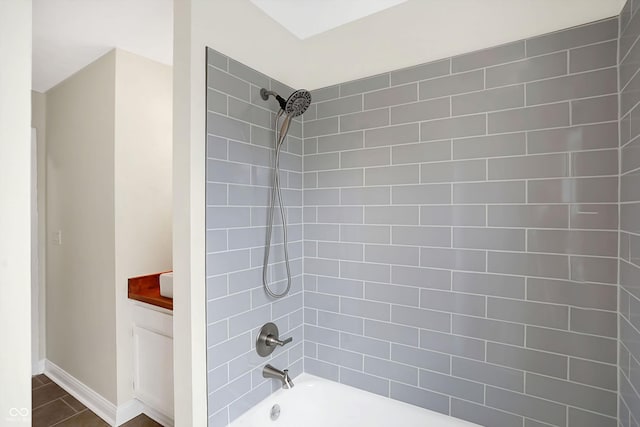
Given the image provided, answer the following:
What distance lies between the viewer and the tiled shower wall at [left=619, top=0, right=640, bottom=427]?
1.01m

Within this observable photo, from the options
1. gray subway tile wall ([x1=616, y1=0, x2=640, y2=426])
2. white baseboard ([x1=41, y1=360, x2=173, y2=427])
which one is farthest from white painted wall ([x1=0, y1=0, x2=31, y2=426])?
white baseboard ([x1=41, y1=360, x2=173, y2=427])

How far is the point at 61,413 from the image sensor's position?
7.42 feet

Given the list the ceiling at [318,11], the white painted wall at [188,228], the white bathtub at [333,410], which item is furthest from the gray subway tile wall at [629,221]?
the white painted wall at [188,228]

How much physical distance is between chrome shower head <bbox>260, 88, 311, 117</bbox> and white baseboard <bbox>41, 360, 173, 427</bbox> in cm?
211

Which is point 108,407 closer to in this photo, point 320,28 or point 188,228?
point 188,228

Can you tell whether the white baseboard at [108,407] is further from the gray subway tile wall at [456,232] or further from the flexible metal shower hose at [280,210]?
the flexible metal shower hose at [280,210]

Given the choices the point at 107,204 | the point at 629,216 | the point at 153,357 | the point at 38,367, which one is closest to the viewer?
the point at 629,216

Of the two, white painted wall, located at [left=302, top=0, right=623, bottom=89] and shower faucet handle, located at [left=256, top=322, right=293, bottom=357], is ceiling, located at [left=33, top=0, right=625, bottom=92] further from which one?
shower faucet handle, located at [left=256, top=322, right=293, bottom=357]

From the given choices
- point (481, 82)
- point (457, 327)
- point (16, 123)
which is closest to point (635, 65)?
point (481, 82)

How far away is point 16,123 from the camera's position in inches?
22.9

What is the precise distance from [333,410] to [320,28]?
2152 millimetres

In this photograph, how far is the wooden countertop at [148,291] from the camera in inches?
77.0

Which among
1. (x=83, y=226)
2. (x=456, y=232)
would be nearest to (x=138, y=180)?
(x=83, y=226)

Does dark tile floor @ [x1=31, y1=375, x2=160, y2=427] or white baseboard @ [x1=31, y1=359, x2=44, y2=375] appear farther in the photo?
white baseboard @ [x1=31, y1=359, x2=44, y2=375]
